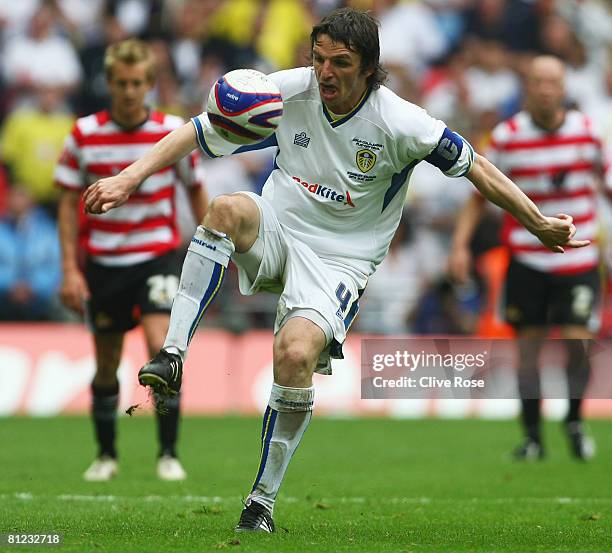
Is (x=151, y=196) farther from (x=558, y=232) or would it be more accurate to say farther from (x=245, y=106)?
(x=558, y=232)

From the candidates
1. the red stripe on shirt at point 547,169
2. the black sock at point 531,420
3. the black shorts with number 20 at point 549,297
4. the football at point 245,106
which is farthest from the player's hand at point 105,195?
the black sock at point 531,420

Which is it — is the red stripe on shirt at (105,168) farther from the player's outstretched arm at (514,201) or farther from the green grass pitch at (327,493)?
the player's outstretched arm at (514,201)

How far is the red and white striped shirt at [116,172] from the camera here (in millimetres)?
8875

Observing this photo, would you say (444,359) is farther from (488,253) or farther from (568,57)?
(568,57)

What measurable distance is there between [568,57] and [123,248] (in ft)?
37.4

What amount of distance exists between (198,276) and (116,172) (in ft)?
10.8

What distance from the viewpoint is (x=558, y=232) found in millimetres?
6117

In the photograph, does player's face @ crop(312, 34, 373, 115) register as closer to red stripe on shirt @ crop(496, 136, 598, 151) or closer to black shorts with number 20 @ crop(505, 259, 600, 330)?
red stripe on shirt @ crop(496, 136, 598, 151)

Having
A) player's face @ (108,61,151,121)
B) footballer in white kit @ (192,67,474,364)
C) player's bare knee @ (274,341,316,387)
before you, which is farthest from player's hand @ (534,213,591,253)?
player's face @ (108,61,151,121)

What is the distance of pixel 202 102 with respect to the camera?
17219 millimetres

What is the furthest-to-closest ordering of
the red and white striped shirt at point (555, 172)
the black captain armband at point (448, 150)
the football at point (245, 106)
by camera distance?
the red and white striped shirt at point (555, 172) → the black captain armband at point (448, 150) → the football at point (245, 106)

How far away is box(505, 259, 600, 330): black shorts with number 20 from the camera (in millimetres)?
10531

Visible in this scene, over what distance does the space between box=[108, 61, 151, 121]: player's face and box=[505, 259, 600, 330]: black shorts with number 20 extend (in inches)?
147

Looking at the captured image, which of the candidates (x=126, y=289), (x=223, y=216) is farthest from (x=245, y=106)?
(x=126, y=289)
